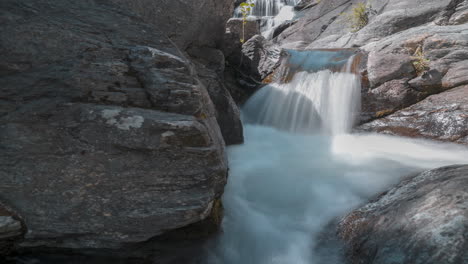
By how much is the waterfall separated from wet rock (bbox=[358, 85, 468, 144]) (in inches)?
27.6

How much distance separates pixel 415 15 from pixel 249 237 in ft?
32.8

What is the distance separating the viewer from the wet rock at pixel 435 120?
4395 mm

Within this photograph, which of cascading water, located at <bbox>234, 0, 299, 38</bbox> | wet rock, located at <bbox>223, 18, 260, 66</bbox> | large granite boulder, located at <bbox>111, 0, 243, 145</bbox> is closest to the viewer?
large granite boulder, located at <bbox>111, 0, 243, 145</bbox>

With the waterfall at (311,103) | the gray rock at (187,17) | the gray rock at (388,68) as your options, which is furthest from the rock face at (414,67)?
the gray rock at (187,17)

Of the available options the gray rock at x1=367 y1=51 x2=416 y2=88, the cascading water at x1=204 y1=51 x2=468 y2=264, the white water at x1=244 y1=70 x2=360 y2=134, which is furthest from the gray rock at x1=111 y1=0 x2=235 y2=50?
the gray rock at x1=367 y1=51 x2=416 y2=88

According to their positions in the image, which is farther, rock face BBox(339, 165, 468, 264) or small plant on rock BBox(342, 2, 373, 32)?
small plant on rock BBox(342, 2, 373, 32)

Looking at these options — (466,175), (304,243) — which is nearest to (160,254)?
(304,243)

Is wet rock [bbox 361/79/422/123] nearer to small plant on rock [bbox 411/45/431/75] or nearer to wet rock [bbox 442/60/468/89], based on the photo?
small plant on rock [bbox 411/45/431/75]

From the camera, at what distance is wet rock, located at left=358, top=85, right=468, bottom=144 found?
4.39 meters

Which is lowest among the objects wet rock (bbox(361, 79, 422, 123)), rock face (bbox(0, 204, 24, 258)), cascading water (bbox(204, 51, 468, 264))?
cascading water (bbox(204, 51, 468, 264))

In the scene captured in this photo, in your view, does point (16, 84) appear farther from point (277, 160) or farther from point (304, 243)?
point (277, 160)

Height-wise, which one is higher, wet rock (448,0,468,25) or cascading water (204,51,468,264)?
wet rock (448,0,468,25)

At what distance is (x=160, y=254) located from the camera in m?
2.21

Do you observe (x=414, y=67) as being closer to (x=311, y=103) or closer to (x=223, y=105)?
(x=311, y=103)
